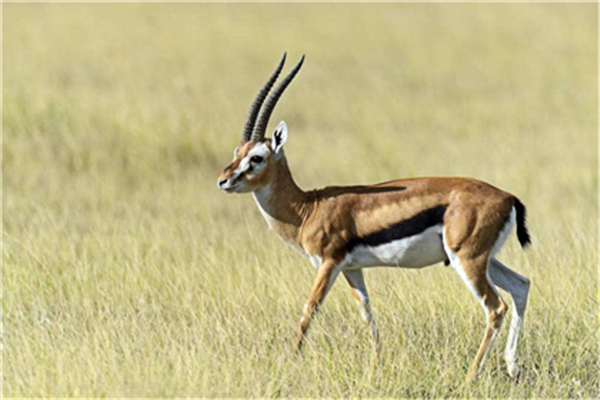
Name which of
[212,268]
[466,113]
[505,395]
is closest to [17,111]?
[212,268]

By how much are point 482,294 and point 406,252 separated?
44cm

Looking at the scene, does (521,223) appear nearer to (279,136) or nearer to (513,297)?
(513,297)

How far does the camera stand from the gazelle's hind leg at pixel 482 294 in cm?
556

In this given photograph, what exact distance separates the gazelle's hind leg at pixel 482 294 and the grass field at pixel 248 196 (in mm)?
162

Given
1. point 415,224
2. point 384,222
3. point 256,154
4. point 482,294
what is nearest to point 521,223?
point 482,294

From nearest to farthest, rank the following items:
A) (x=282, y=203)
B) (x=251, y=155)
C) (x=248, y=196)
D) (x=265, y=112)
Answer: (x=251, y=155) < (x=265, y=112) < (x=282, y=203) < (x=248, y=196)

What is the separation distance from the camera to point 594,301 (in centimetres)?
677

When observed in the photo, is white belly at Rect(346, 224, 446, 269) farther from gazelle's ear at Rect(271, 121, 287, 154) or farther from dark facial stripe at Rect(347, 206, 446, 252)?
gazelle's ear at Rect(271, 121, 287, 154)

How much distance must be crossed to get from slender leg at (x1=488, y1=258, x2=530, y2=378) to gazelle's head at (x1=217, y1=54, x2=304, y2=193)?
52.1 inches

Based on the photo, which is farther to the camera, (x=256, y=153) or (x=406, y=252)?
(x=256, y=153)

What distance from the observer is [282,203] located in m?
5.93

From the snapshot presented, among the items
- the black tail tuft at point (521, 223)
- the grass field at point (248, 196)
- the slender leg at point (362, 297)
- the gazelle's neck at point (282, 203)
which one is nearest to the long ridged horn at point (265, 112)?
the gazelle's neck at point (282, 203)

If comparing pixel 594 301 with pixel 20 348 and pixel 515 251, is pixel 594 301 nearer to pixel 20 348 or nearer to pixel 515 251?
pixel 515 251

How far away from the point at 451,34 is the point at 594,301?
18.5 metres
